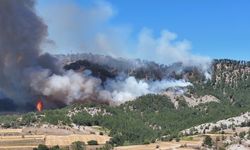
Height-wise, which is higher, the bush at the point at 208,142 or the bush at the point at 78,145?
the bush at the point at 78,145

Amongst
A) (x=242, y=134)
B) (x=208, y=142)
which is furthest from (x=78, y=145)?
(x=242, y=134)

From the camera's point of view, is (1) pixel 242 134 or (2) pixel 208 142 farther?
(1) pixel 242 134

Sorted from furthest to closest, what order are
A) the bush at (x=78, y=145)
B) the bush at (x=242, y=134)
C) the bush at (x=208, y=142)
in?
1. the bush at (x=78, y=145)
2. the bush at (x=242, y=134)
3. the bush at (x=208, y=142)

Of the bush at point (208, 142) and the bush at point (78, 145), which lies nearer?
the bush at point (208, 142)

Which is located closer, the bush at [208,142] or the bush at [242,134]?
the bush at [208,142]

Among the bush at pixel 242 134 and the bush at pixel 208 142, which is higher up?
the bush at pixel 242 134

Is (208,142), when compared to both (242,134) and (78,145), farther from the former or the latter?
(78,145)

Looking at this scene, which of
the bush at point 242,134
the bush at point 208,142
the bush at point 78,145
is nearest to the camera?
the bush at point 208,142

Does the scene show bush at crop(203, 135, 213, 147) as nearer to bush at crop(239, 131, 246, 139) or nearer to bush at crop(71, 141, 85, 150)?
bush at crop(239, 131, 246, 139)

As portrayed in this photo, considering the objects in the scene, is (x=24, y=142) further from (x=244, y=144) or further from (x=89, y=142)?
(x=244, y=144)

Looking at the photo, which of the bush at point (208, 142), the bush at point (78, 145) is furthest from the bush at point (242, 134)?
the bush at point (78, 145)

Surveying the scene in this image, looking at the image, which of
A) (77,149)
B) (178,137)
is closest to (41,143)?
(77,149)

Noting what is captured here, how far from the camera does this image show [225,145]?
159 meters

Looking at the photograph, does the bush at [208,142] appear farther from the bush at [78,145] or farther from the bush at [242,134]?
the bush at [78,145]
